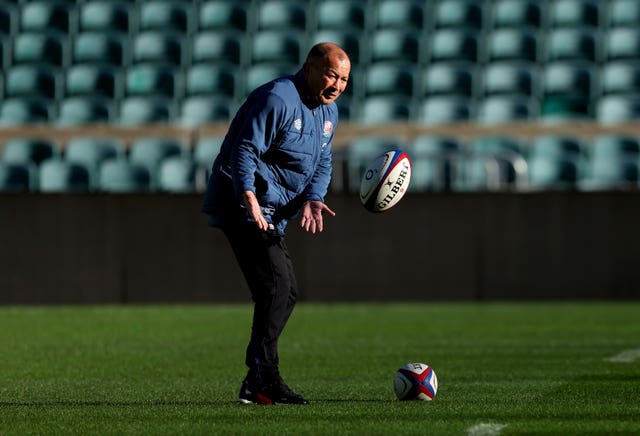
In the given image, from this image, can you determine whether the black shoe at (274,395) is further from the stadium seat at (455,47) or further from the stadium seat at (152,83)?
the stadium seat at (455,47)

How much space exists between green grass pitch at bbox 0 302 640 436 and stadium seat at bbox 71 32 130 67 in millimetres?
6566

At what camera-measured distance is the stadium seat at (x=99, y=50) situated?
2261 centimetres

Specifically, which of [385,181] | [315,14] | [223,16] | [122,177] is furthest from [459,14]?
[385,181]

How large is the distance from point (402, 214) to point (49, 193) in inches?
173

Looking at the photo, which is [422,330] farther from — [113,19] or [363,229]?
[113,19]

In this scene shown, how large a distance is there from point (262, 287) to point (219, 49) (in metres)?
15.6

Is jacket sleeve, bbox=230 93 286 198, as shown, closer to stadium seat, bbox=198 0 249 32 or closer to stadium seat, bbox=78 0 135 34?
stadium seat, bbox=198 0 249 32

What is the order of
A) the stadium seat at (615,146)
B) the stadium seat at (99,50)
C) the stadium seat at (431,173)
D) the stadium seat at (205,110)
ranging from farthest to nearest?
the stadium seat at (99,50) → the stadium seat at (205,110) → the stadium seat at (615,146) → the stadium seat at (431,173)

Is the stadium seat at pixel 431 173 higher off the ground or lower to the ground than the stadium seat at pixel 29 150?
lower

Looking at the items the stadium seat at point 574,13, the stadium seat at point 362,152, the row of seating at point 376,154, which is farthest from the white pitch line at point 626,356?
the stadium seat at point 574,13

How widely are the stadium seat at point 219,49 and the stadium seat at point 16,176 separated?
178 inches

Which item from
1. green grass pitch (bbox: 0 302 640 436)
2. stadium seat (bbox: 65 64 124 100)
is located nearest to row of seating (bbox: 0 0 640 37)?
stadium seat (bbox: 65 64 124 100)

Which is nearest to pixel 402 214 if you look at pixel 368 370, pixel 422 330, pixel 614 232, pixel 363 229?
pixel 363 229

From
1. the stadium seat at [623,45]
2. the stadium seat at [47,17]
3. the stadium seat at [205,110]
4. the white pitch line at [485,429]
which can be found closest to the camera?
the white pitch line at [485,429]
